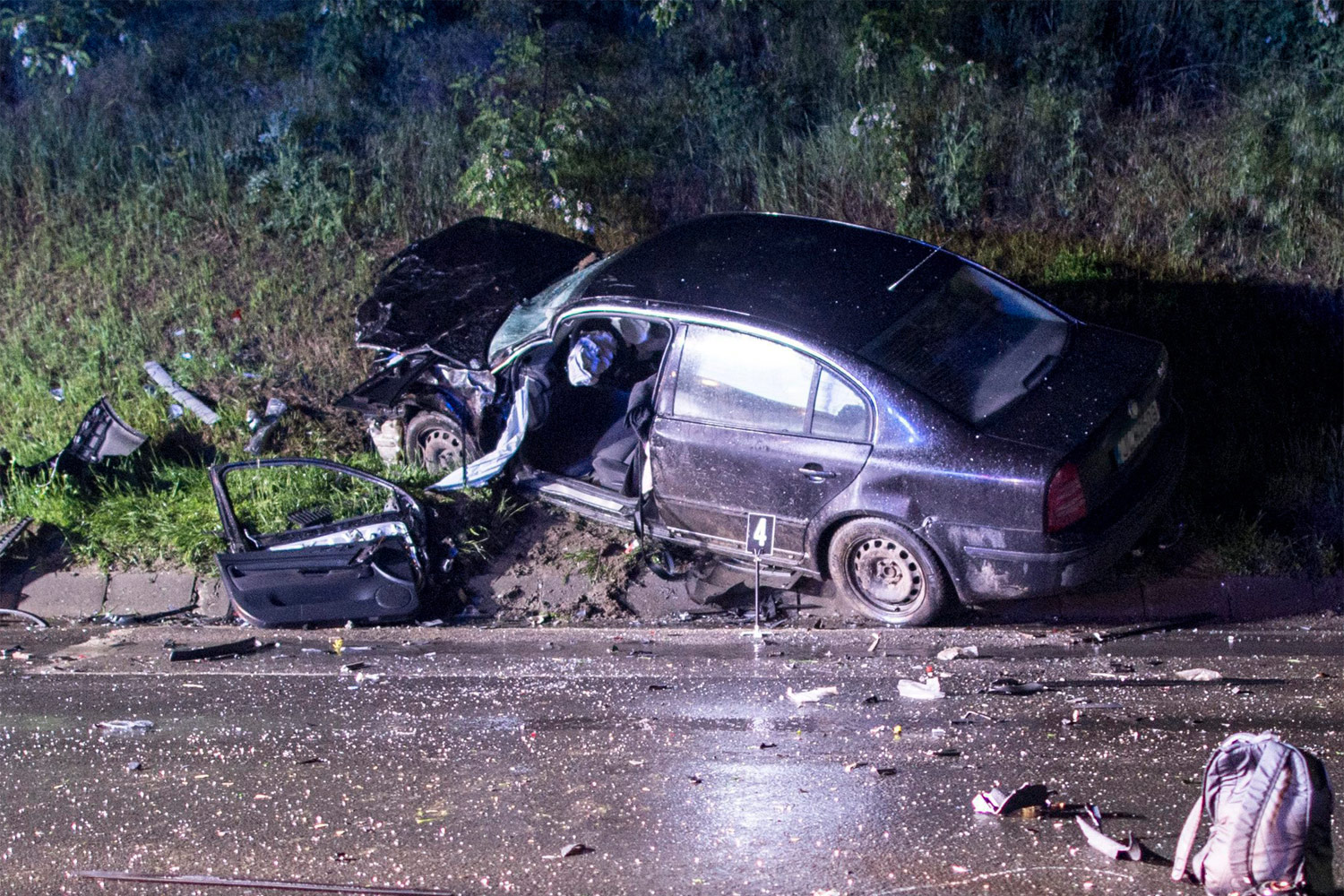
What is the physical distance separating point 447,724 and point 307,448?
9.74 feet

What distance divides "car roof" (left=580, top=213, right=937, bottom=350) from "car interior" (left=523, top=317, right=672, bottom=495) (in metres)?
0.37

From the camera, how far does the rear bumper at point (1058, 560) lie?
4926mm

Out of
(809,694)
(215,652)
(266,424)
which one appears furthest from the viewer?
(266,424)

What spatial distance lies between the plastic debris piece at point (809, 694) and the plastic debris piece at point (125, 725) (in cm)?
286

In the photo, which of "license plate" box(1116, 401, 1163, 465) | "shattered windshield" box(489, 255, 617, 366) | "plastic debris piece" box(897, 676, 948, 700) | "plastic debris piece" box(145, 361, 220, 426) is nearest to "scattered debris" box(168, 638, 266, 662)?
"shattered windshield" box(489, 255, 617, 366)

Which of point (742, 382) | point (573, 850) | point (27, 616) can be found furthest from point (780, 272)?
point (27, 616)

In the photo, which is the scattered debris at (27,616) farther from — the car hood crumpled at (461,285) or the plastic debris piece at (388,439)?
the car hood crumpled at (461,285)

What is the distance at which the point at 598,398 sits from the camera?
22.8 ft

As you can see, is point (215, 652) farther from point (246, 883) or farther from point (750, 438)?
point (750, 438)

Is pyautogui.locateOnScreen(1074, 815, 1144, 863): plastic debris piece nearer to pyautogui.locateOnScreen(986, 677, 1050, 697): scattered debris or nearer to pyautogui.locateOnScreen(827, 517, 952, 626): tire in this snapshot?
pyautogui.locateOnScreen(986, 677, 1050, 697): scattered debris

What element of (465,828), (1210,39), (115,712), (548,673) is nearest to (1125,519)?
(548,673)

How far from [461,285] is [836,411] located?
287 centimetres

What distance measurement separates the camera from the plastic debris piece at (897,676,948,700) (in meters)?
4.89

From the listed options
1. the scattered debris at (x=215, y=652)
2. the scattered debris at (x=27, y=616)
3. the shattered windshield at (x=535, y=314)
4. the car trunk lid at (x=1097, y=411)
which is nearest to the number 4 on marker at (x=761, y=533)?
the car trunk lid at (x=1097, y=411)
